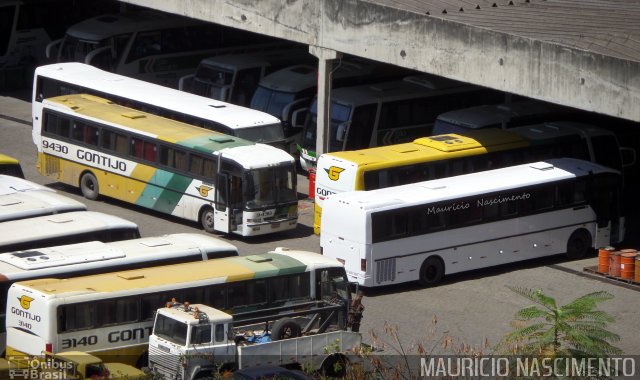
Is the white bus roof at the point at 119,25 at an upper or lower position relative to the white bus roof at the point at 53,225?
upper

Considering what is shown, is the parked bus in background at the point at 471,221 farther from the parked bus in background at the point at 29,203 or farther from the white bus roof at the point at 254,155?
the parked bus in background at the point at 29,203

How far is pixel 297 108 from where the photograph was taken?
124ft

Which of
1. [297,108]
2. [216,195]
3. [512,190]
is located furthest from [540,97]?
[297,108]

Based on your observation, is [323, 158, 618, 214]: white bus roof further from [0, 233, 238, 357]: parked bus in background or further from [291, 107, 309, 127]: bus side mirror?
[291, 107, 309, 127]: bus side mirror

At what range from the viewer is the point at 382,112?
36.6 metres

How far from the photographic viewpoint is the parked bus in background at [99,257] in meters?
23.4

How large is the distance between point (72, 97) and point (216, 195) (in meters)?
6.41

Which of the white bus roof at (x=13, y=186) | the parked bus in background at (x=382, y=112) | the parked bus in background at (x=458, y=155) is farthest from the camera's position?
the parked bus in background at (x=382, y=112)

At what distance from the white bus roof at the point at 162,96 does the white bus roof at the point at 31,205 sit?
5995 mm

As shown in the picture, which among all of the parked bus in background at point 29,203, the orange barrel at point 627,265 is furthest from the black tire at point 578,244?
the parked bus in background at point 29,203

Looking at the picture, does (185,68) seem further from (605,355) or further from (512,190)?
(605,355)

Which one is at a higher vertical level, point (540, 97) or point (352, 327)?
point (540, 97)

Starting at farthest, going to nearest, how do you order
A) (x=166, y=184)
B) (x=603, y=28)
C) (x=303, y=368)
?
1. (x=166, y=184)
2. (x=603, y=28)
3. (x=303, y=368)

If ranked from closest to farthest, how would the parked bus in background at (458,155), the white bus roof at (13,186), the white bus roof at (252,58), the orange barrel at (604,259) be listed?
the orange barrel at (604,259) < the white bus roof at (13,186) < the parked bus in background at (458,155) < the white bus roof at (252,58)
